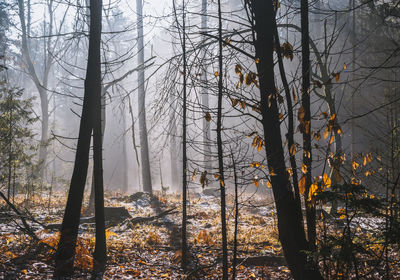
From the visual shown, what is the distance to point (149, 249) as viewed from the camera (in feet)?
22.9

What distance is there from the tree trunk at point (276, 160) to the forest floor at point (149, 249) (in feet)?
1.73

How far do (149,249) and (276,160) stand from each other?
446 cm

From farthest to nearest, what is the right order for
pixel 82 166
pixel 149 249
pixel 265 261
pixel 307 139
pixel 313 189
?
pixel 149 249, pixel 265 261, pixel 82 166, pixel 307 139, pixel 313 189

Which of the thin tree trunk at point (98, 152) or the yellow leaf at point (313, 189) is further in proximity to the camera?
the thin tree trunk at point (98, 152)

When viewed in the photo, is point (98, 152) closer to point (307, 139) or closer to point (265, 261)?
point (307, 139)

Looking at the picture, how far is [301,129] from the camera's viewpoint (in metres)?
3.17

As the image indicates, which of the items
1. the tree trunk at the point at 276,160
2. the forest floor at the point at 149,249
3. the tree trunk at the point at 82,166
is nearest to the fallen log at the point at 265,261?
the forest floor at the point at 149,249

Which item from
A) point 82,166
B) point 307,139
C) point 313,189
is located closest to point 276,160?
point 307,139

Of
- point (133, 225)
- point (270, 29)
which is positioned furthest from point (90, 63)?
point (133, 225)

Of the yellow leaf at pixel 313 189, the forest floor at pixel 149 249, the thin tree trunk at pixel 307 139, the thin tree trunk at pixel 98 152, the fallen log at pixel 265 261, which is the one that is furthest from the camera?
the fallen log at pixel 265 261

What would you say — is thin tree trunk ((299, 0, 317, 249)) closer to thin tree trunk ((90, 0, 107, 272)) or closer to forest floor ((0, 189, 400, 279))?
forest floor ((0, 189, 400, 279))

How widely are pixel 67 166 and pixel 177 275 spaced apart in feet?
89.0

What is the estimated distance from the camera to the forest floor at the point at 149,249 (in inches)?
204

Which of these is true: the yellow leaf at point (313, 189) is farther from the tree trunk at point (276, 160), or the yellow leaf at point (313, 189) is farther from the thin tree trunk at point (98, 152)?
the thin tree trunk at point (98, 152)
